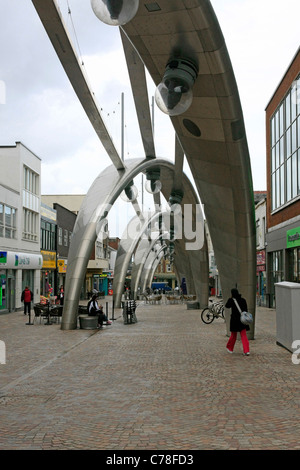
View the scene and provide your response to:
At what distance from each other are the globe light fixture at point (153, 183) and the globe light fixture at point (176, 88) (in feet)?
44.2

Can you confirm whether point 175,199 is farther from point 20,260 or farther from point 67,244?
point 67,244

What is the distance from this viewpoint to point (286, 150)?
90.9ft

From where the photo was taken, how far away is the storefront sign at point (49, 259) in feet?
127

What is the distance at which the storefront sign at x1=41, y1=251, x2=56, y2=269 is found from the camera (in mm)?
38625

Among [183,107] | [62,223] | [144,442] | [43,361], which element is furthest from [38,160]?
[144,442]

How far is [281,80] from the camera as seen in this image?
28547mm

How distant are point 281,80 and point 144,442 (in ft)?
86.4

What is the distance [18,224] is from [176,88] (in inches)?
970

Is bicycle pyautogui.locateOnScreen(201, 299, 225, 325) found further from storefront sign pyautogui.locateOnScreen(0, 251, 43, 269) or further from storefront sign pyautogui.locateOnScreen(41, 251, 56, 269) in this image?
storefront sign pyautogui.locateOnScreen(41, 251, 56, 269)

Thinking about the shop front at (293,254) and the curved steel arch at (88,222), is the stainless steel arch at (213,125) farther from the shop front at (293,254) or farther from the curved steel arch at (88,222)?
the shop front at (293,254)

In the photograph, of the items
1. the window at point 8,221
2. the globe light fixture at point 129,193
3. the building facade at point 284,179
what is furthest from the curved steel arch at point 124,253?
the globe light fixture at point 129,193

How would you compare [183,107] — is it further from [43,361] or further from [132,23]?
[43,361]

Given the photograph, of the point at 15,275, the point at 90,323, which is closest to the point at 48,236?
the point at 15,275

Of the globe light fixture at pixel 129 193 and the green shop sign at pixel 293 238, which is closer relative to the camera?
the globe light fixture at pixel 129 193
